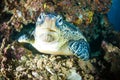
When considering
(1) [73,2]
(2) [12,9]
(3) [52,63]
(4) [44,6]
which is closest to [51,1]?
(4) [44,6]

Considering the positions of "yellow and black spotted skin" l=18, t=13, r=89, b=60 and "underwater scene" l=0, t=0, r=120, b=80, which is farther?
"yellow and black spotted skin" l=18, t=13, r=89, b=60

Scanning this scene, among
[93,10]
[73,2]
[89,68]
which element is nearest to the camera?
[89,68]

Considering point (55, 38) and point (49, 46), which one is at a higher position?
point (55, 38)

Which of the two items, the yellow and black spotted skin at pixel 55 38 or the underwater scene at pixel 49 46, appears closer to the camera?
the underwater scene at pixel 49 46

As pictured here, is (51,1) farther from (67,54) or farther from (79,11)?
(67,54)
